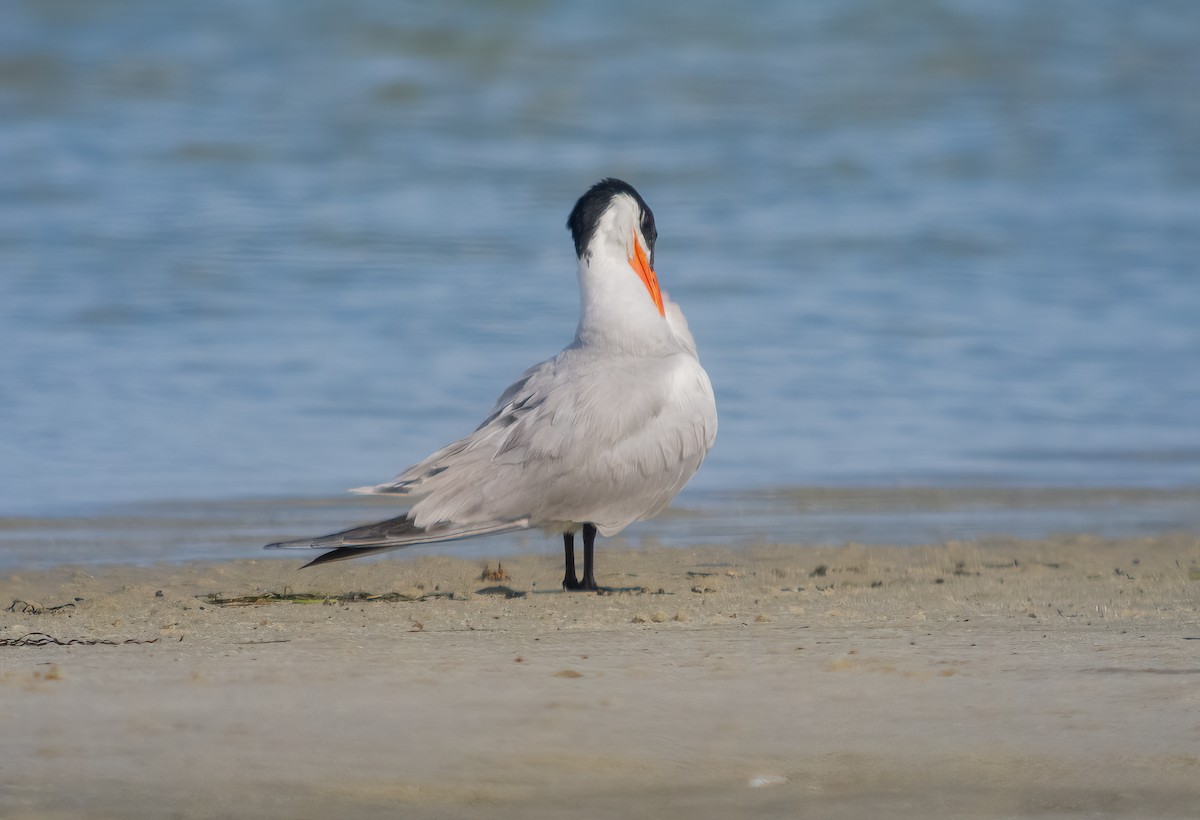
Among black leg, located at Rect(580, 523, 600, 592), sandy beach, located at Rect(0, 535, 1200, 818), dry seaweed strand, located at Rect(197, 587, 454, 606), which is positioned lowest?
sandy beach, located at Rect(0, 535, 1200, 818)

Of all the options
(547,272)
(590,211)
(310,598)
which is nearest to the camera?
(310,598)

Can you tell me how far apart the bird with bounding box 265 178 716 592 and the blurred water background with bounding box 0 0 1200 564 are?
2.96 ft

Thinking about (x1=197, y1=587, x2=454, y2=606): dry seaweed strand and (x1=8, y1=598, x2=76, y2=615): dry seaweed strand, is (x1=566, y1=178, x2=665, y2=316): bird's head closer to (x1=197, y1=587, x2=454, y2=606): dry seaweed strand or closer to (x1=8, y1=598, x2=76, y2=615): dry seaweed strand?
(x1=197, y1=587, x2=454, y2=606): dry seaweed strand

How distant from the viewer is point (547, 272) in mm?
11000

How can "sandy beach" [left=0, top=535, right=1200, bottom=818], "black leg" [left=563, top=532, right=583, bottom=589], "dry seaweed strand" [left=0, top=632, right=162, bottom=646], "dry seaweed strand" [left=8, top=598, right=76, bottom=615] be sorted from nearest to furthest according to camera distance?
"sandy beach" [left=0, top=535, right=1200, bottom=818], "dry seaweed strand" [left=0, top=632, right=162, bottom=646], "dry seaweed strand" [left=8, top=598, right=76, bottom=615], "black leg" [left=563, top=532, right=583, bottom=589]

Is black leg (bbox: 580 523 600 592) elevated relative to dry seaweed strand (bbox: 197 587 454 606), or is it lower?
elevated

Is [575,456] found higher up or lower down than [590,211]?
lower down

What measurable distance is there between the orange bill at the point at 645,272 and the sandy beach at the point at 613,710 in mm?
1491

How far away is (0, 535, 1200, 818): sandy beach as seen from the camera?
226cm

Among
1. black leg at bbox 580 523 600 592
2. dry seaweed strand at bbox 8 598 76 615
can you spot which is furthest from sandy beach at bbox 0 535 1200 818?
black leg at bbox 580 523 600 592

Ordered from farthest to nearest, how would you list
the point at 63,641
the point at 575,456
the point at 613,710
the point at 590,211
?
the point at 590,211 → the point at 575,456 → the point at 63,641 → the point at 613,710

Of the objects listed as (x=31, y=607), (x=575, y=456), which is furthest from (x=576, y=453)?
(x=31, y=607)

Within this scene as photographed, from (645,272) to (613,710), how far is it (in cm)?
263

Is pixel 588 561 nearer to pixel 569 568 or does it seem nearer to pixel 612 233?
pixel 569 568
